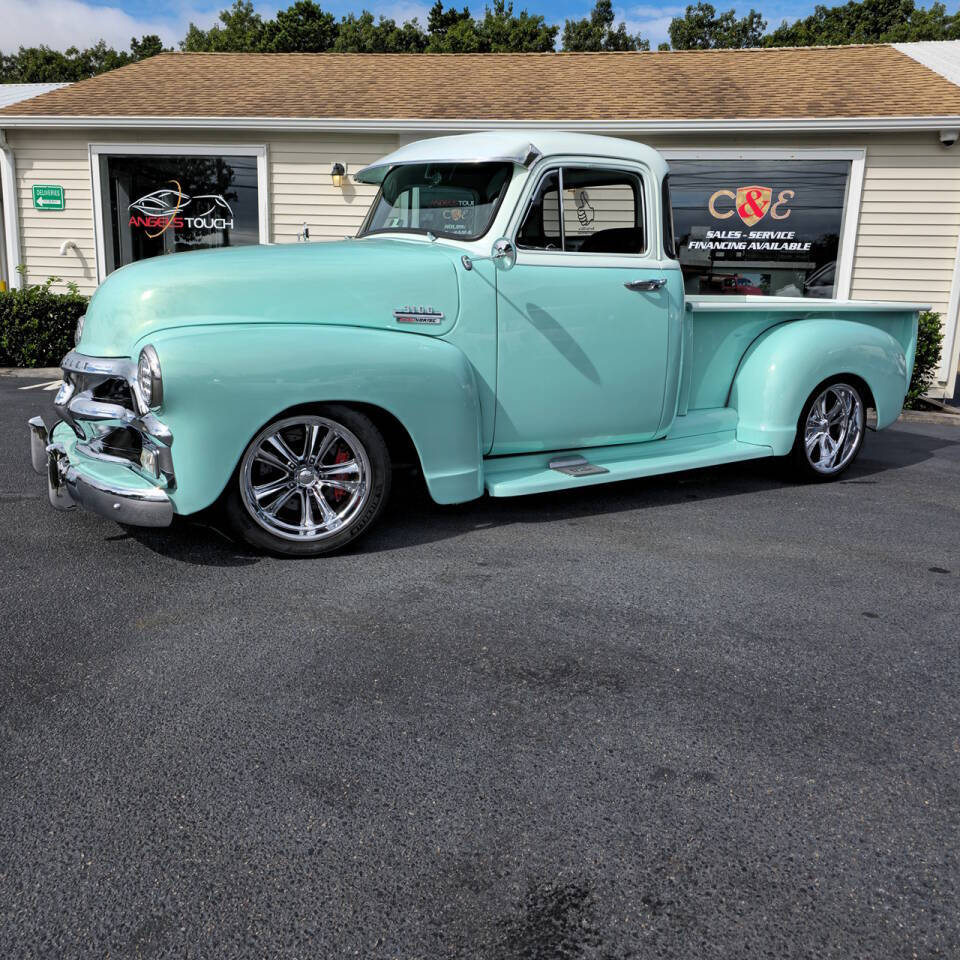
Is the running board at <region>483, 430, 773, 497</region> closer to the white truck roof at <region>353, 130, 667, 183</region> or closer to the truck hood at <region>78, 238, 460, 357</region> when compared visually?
the truck hood at <region>78, 238, 460, 357</region>

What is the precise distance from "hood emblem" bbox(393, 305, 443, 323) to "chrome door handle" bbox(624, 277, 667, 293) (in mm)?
1173

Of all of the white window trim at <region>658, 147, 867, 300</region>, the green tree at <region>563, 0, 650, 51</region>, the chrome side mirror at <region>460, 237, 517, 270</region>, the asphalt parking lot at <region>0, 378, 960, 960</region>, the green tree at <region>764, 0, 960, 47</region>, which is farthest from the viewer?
the green tree at <region>563, 0, 650, 51</region>

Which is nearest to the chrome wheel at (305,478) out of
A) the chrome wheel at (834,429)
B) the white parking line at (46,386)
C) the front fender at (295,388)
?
the front fender at (295,388)

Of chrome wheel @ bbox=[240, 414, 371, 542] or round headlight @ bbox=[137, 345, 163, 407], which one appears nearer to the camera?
round headlight @ bbox=[137, 345, 163, 407]

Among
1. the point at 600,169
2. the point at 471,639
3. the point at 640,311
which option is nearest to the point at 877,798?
the point at 471,639

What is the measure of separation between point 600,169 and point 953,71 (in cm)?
1064

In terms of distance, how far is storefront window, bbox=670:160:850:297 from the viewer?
1064cm

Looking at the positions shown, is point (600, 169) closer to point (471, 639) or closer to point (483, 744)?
point (471, 639)

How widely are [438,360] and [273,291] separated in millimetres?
822

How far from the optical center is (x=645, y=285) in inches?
192

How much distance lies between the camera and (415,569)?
13.2 feet

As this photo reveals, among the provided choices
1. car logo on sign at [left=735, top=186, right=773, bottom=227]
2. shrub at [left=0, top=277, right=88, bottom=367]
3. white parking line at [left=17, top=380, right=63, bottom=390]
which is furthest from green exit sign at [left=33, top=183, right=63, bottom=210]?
car logo on sign at [left=735, top=186, right=773, bottom=227]

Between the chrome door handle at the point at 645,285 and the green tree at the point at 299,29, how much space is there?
146ft

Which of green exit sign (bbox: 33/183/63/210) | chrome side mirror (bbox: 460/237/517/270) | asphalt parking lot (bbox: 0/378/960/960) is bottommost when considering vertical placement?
asphalt parking lot (bbox: 0/378/960/960)
